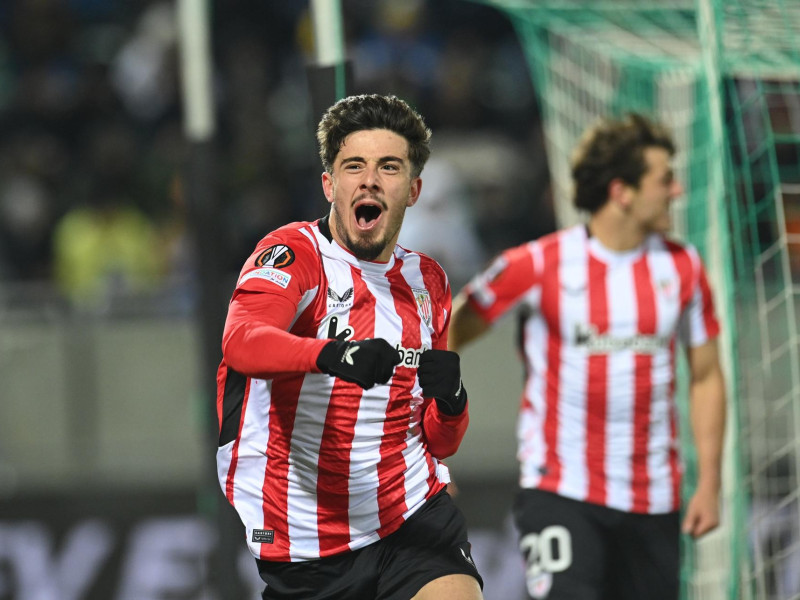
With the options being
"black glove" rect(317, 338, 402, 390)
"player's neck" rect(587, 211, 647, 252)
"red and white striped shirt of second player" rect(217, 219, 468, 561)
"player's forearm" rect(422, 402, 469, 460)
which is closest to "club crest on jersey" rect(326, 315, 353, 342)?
"red and white striped shirt of second player" rect(217, 219, 468, 561)

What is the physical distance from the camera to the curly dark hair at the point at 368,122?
3.29 metres

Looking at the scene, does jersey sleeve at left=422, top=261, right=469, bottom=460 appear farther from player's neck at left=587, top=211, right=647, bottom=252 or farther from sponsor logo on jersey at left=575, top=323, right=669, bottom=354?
player's neck at left=587, top=211, right=647, bottom=252

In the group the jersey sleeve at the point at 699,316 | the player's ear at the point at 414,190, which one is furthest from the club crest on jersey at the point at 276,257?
the jersey sleeve at the point at 699,316

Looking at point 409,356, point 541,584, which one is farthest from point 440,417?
point 541,584

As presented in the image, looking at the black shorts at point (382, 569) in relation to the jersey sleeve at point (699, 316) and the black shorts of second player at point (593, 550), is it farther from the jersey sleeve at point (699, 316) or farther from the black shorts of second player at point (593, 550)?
the jersey sleeve at point (699, 316)

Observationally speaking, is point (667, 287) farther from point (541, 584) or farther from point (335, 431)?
point (335, 431)

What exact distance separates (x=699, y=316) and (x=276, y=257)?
2350 millimetres

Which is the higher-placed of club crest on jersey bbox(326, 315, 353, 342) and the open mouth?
the open mouth

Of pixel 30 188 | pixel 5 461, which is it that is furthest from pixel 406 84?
pixel 5 461

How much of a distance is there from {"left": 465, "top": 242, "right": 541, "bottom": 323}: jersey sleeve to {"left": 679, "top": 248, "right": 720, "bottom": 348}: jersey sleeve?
1.99ft

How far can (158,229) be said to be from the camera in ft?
31.3

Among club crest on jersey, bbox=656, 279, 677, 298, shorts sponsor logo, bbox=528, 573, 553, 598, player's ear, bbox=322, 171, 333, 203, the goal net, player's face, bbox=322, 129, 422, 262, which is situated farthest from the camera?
the goal net

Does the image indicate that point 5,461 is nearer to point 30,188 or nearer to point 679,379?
point 30,188

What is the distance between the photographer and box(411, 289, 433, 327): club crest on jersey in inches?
139
